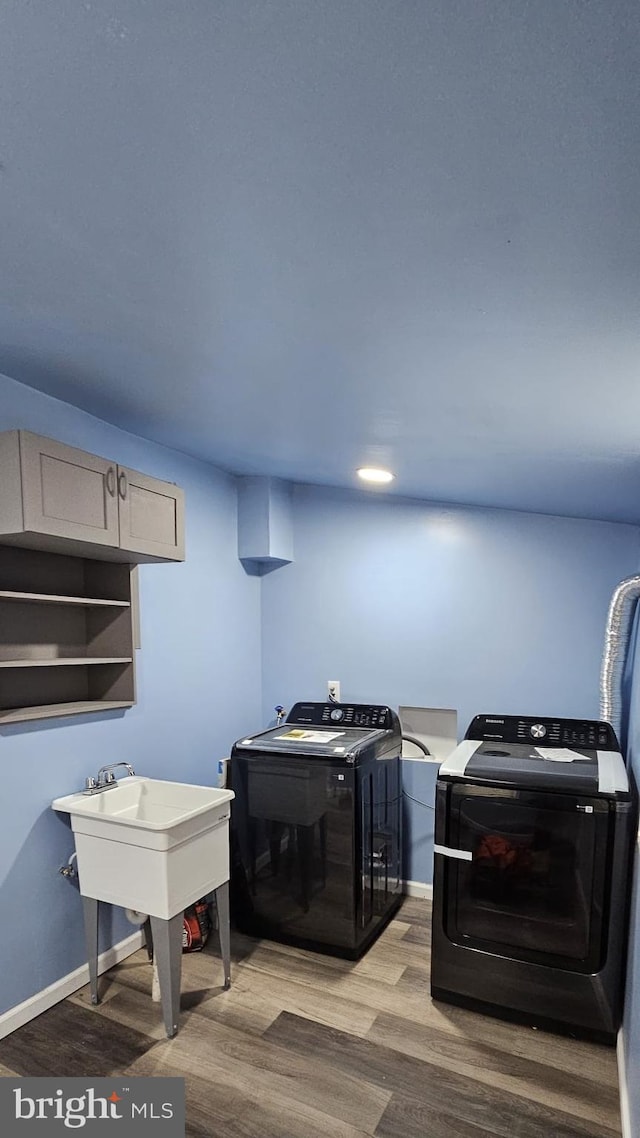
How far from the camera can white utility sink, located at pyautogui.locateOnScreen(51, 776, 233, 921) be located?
2.00 m

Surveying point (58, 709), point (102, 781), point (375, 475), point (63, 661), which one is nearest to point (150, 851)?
point (102, 781)

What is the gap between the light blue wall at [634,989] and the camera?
1.48 meters

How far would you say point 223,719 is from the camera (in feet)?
10.5

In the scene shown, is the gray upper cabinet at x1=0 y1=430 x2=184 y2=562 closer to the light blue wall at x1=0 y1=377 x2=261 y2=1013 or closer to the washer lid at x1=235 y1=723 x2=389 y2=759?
the light blue wall at x1=0 y1=377 x2=261 y2=1013

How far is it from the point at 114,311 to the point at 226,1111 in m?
2.22

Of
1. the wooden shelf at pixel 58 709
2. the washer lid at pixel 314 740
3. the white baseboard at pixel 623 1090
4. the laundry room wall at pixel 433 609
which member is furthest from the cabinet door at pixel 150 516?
the white baseboard at pixel 623 1090

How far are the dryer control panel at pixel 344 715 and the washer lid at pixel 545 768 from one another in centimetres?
52

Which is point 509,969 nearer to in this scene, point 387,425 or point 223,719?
point 223,719

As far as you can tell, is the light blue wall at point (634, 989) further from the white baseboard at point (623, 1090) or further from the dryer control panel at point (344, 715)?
the dryer control panel at point (344, 715)

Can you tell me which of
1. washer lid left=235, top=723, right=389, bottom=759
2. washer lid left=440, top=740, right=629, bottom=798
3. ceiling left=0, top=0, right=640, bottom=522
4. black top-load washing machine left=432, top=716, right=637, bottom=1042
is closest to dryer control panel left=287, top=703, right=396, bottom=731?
washer lid left=235, top=723, right=389, bottom=759

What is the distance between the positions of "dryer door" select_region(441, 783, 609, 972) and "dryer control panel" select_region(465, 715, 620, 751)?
21.8 inches

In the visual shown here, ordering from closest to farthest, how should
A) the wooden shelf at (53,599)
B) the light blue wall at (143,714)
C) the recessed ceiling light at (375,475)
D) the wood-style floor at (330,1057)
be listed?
the wood-style floor at (330,1057), the wooden shelf at (53,599), the light blue wall at (143,714), the recessed ceiling light at (375,475)

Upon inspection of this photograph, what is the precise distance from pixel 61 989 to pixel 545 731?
2.21 meters

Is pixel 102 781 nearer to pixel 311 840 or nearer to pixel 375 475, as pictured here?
pixel 311 840
